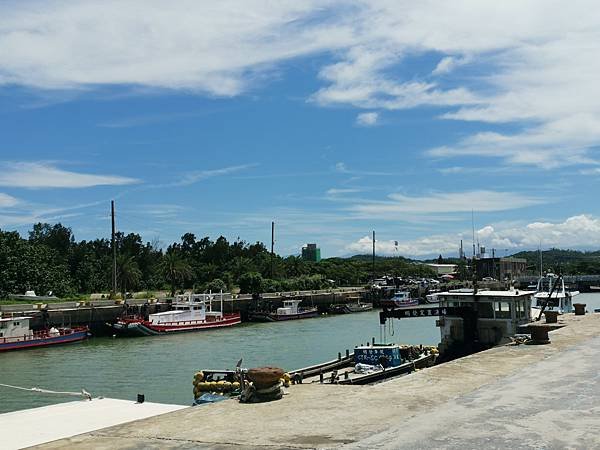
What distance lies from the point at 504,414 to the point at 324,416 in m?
3.57

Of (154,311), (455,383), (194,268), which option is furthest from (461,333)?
(194,268)

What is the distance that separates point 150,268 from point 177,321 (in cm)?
6178

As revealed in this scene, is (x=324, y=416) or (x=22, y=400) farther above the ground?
(x=324, y=416)

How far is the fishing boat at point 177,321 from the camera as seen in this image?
197 ft

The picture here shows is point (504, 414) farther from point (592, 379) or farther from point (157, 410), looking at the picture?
point (157, 410)

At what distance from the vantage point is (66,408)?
17.4 meters

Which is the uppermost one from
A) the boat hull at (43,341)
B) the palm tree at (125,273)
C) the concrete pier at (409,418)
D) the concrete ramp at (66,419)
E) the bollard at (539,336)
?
the palm tree at (125,273)

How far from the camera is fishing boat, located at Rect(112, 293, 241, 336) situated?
60188 mm

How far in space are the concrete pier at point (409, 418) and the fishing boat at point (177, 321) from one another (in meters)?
46.3

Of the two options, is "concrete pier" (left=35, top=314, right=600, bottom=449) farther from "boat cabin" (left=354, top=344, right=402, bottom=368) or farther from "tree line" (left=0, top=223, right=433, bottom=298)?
"tree line" (left=0, top=223, right=433, bottom=298)

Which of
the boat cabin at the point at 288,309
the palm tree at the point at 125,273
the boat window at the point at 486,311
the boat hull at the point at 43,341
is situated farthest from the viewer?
the palm tree at the point at 125,273

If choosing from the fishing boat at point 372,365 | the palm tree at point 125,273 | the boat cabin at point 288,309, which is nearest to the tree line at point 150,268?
the palm tree at point 125,273

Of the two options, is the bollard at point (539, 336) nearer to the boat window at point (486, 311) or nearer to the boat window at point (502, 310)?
the boat window at point (502, 310)

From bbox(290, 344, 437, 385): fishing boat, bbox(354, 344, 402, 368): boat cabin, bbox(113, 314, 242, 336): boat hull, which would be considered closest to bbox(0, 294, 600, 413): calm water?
bbox(113, 314, 242, 336): boat hull
